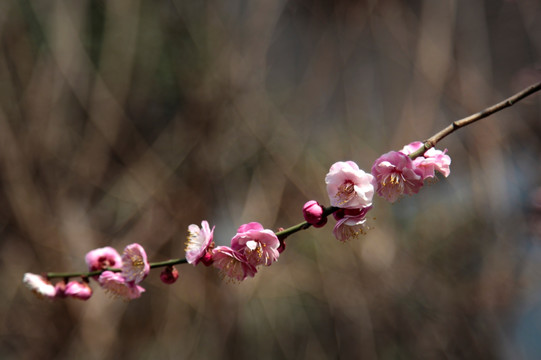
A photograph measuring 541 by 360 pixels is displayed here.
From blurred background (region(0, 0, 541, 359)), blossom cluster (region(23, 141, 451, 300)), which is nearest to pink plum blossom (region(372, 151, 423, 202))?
blossom cluster (region(23, 141, 451, 300))

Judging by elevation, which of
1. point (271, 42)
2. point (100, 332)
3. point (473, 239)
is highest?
point (271, 42)

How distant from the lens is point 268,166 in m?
2.23

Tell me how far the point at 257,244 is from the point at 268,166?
168cm

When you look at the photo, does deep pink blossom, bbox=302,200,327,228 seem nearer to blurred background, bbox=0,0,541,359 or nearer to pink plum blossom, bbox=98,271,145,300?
pink plum blossom, bbox=98,271,145,300

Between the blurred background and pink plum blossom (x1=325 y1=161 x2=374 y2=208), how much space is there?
1.53 metres

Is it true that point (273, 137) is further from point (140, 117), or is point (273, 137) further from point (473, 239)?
point (473, 239)

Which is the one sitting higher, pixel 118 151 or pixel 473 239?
pixel 118 151

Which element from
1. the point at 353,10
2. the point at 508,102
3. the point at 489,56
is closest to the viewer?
the point at 508,102

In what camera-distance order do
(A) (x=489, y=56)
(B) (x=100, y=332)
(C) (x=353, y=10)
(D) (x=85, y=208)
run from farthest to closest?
1. (C) (x=353, y=10)
2. (A) (x=489, y=56)
3. (D) (x=85, y=208)
4. (B) (x=100, y=332)

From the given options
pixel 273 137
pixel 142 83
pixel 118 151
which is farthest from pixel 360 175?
pixel 142 83

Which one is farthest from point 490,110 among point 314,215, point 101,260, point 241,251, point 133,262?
point 101,260

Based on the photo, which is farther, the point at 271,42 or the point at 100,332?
the point at 271,42

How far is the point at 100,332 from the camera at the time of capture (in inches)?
78.2

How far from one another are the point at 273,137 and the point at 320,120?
0.78 feet
